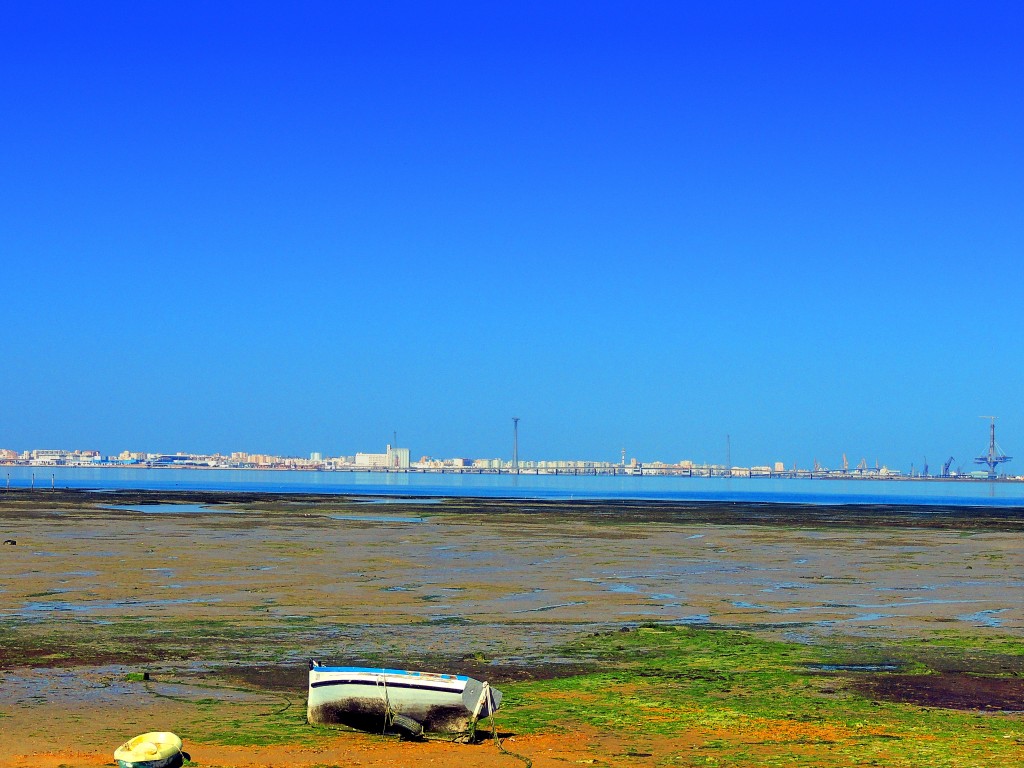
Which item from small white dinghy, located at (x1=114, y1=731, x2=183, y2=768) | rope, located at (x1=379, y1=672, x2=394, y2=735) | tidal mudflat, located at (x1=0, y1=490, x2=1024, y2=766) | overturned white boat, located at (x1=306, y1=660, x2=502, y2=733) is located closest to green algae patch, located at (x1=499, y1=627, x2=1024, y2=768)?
tidal mudflat, located at (x1=0, y1=490, x2=1024, y2=766)

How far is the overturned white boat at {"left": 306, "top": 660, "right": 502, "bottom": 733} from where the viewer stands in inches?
551

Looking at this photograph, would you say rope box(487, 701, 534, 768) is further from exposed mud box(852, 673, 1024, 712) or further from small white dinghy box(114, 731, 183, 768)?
exposed mud box(852, 673, 1024, 712)

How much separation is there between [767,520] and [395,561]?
1759 inches

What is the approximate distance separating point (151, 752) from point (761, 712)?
7.52 m

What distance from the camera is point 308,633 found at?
22109 mm

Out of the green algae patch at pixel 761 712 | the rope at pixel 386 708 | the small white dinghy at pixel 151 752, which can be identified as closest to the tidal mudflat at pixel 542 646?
the green algae patch at pixel 761 712

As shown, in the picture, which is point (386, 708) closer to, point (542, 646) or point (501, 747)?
point (501, 747)

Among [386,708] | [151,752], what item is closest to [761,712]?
[386,708]

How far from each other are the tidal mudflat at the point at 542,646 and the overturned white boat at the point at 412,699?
1.06 feet

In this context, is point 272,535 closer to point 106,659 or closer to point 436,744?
point 106,659

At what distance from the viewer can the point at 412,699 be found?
14.1 m

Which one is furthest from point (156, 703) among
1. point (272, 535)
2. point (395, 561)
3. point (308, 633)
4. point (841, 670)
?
point (272, 535)

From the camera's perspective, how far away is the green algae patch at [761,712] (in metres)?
13.6

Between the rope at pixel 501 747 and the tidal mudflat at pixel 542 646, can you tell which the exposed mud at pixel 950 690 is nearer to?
the tidal mudflat at pixel 542 646
